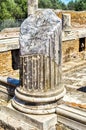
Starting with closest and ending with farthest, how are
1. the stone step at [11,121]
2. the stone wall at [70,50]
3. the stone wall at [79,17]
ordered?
the stone step at [11,121] → the stone wall at [70,50] → the stone wall at [79,17]

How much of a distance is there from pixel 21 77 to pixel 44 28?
2.57 ft

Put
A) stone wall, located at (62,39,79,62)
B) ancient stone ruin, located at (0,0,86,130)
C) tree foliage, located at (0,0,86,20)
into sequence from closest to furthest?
1. ancient stone ruin, located at (0,0,86,130)
2. stone wall, located at (62,39,79,62)
3. tree foliage, located at (0,0,86,20)

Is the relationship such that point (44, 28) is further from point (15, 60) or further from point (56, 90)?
point (15, 60)

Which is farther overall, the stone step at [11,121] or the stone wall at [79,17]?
the stone wall at [79,17]

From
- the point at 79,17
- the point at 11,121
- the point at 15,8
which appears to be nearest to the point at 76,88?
the point at 11,121

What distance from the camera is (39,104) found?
3.58 metres

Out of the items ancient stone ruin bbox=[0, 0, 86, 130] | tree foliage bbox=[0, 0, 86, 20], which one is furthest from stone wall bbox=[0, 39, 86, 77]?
tree foliage bbox=[0, 0, 86, 20]

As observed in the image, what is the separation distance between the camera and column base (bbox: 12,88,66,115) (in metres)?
3.55

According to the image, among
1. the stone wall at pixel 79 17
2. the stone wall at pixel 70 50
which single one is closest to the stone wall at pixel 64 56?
the stone wall at pixel 70 50

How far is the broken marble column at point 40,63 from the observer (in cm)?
348

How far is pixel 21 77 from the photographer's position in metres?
3.74

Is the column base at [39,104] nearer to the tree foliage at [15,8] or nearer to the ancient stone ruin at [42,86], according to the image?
the ancient stone ruin at [42,86]

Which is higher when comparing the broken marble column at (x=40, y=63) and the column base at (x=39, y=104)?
the broken marble column at (x=40, y=63)

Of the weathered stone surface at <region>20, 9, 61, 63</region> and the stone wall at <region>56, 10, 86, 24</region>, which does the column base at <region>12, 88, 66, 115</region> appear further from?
the stone wall at <region>56, 10, 86, 24</region>
